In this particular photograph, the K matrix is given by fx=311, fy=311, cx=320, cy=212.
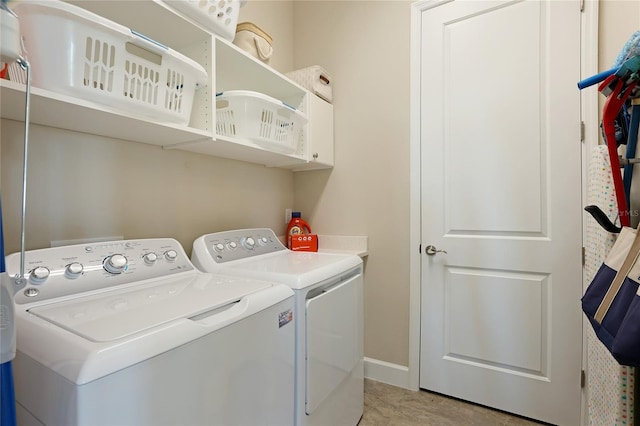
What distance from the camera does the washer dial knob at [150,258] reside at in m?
1.19

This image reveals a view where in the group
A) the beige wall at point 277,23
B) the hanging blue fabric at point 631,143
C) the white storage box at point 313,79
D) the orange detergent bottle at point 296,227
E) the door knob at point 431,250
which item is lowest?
the door knob at point 431,250

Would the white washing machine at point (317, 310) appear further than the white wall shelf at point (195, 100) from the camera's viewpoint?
Result: Yes

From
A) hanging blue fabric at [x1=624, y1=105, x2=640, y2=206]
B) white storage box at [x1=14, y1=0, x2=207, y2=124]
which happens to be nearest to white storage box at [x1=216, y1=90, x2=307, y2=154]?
white storage box at [x1=14, y1=0, x2=207, y2=124]

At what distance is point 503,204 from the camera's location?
69.8 inches

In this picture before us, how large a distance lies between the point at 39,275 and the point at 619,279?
163cm

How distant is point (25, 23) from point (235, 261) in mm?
1076

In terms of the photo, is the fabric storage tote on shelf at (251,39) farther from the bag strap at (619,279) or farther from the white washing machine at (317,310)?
the bag strap at (619,279)

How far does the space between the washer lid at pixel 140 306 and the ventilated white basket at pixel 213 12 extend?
1027 millimetres

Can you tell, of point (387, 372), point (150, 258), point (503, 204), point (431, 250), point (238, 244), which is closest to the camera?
point (150, 258)

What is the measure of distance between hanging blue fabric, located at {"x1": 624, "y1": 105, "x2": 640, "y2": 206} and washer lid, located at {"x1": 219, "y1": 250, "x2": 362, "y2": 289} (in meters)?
1.10

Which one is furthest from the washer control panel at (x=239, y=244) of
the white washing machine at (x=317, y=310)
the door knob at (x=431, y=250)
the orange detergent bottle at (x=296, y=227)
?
the door knob at (x=431, y=250)

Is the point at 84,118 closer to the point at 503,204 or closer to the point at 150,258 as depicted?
the point at 150,258

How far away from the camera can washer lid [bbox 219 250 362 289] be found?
4.02 feet

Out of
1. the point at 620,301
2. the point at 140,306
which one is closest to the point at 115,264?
the point at 140,306
